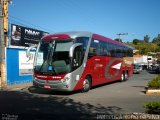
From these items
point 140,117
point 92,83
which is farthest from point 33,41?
A: point 140,117

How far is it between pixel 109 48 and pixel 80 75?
20.3 ft

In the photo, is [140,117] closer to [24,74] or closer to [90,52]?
[90,52]

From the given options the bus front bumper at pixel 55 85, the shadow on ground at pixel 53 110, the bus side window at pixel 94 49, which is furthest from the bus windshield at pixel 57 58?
the shadow on ground at pixel 53 110

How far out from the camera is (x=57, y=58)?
50.8 ft

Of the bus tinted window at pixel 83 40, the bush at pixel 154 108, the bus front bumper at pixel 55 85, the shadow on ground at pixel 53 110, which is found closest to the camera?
the bush at pixel 154 108

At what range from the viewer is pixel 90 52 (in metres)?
17.6

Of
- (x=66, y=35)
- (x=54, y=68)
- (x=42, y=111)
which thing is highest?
(x=66, y=35)

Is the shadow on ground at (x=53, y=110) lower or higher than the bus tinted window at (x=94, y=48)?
lower

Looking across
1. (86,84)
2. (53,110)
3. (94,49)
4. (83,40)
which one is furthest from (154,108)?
(94,49)

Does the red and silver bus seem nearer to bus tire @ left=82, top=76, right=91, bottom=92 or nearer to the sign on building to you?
bus tire @ left=82, top=76, right=91, bottom=92

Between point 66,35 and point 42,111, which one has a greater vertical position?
point 66,35

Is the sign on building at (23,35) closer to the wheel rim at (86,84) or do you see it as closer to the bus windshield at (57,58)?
the bus windshield at (57,58)

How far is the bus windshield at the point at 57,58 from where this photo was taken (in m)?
15.3

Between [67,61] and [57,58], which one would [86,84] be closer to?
[67,61]
